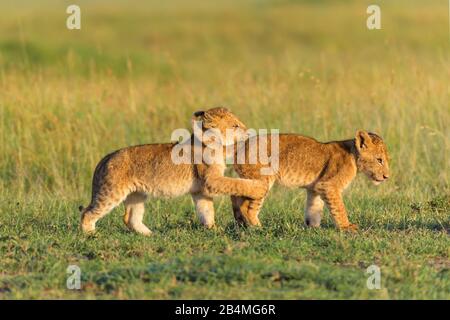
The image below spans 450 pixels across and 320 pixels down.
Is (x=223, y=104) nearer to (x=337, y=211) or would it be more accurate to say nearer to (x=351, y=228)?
(x=337, y=211)

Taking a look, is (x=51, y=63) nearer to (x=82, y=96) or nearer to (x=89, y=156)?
(x=82, y=96)

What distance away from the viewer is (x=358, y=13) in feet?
112

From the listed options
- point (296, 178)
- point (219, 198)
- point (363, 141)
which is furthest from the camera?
point (219, 198)

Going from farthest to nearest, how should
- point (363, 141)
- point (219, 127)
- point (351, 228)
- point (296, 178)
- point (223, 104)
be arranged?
point (223, 104) → point (363, 141) → point (296, 178) → point (219, 127) → point (351, 228)

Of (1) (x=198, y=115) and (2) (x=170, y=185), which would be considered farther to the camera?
(1) (x=198, y=115)

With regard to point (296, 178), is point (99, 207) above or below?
below

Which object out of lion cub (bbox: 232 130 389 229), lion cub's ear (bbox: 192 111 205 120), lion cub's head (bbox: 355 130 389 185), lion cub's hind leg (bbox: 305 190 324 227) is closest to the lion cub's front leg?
lion cub (bbox: 232 130 389 229)

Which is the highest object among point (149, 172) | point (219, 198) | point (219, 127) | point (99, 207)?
point (219, 127)

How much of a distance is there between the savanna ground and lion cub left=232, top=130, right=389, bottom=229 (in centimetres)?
20

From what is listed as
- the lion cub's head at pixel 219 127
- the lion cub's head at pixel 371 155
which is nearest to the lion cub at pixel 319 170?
the lion cub's head at pixel 371 155

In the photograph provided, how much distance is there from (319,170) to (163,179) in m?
1.42

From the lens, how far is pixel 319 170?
27.9 ft

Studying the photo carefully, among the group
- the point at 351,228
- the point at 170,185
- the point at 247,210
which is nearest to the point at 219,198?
the point at 247,210
